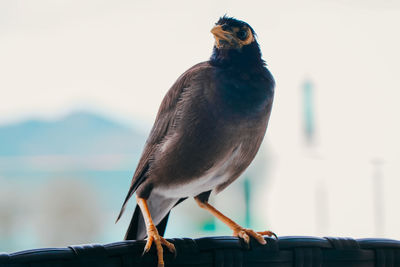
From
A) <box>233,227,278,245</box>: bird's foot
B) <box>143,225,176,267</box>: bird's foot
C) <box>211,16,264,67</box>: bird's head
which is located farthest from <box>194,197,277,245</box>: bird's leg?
<box>211,16,264,67</box>: bird's head

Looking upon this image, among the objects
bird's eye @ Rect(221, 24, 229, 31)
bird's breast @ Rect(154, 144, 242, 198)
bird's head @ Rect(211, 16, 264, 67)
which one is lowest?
bird's breast @ Rect(154, 144, 242, 198)

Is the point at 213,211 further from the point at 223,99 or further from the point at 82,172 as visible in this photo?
the point at 82,172

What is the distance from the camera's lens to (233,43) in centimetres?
97

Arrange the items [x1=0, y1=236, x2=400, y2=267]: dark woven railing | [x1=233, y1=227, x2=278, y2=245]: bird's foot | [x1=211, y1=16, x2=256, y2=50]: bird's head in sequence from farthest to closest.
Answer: [x1=211, y1=16, x2=256, y2=50]: bird's head → [x1=233, y1=227, x2=278, y2=245]: bird's foot → [x1=0, y1=236, x2=400, y2=267]: dark woven railing

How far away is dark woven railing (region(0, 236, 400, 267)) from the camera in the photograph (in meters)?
0.70

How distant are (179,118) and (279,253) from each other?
11.8 inches

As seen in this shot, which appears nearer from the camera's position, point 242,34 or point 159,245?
point 159,245

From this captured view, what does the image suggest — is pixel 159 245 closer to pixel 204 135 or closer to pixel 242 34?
pixel 204 135

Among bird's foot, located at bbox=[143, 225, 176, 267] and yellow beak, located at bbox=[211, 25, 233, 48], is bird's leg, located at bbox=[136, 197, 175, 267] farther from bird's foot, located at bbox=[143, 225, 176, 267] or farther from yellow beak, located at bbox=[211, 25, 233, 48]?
yellow beak, located at bbox=[211, 25, 233, 48]

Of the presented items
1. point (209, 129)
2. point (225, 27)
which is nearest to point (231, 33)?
point (225, 27)

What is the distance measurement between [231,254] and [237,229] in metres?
0.19

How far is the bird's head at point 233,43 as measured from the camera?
959mm

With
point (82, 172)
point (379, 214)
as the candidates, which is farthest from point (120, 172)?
point (379, 214)

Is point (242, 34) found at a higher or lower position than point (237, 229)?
higher
